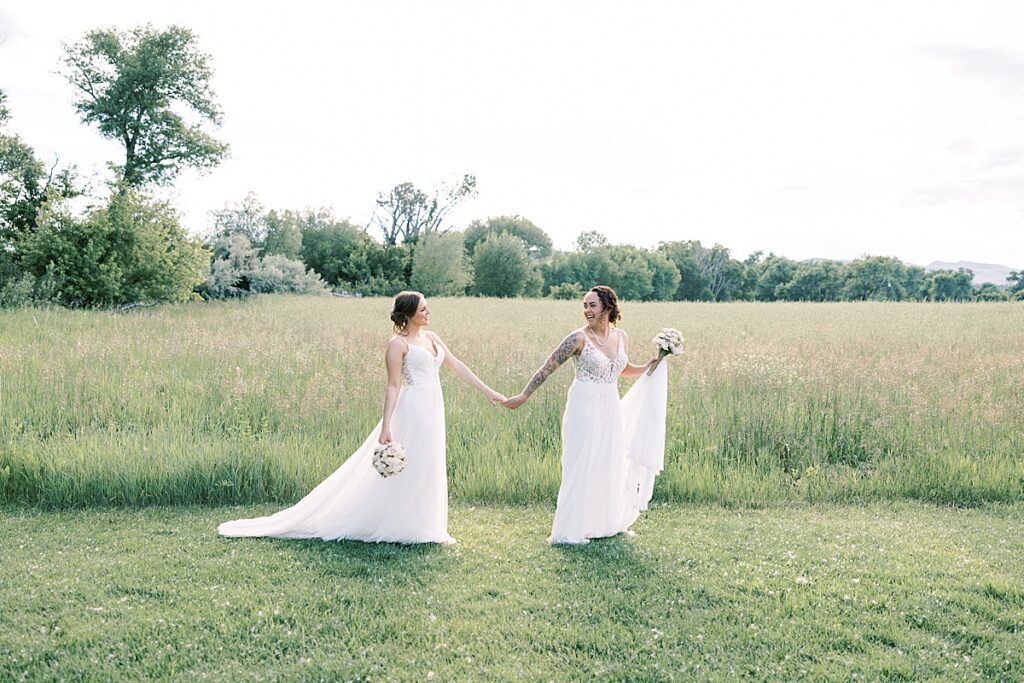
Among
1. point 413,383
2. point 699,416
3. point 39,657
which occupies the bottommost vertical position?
point 39,657

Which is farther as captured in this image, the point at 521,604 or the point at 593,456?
the point at 593,456

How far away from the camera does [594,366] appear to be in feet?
23.7

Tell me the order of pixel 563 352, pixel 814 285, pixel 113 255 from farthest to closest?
pixel 814 285 < pixel 113 255 < pixel 563 352

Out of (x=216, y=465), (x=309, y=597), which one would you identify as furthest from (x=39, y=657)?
(x=216, y=465)

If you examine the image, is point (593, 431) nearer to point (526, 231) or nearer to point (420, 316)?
point (420, 316)

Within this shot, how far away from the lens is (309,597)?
591cm

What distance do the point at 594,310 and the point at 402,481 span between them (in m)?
2.36

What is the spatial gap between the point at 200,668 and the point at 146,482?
4.53 meters

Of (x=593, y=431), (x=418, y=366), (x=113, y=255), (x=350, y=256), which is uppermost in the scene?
(x=350, y=256)

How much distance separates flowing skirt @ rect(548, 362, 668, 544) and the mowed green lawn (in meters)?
0.25

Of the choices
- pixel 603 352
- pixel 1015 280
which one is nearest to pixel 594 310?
pixel 603 352

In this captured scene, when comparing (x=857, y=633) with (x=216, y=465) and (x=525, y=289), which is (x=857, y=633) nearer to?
(x=216, y=465)

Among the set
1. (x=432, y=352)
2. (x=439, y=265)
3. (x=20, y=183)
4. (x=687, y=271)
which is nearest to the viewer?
(x=432, y=352)

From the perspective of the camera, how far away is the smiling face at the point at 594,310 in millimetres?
7176
